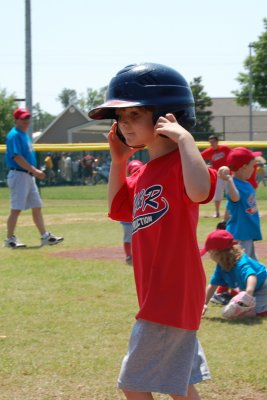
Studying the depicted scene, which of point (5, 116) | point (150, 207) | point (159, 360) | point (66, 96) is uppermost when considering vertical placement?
point (150, 207)

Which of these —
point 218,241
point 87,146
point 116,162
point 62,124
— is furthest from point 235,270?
point 62,124

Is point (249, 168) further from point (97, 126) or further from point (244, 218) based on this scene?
point (97, 126)

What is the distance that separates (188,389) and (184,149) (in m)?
1.03

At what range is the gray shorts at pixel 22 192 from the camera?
1053cm

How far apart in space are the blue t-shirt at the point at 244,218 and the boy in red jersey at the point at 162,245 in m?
3.90

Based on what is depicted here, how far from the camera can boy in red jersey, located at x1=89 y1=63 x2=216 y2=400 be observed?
10.6 feet

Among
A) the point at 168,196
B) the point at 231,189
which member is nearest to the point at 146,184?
the point at 168,196

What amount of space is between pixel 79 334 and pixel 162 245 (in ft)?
8.55

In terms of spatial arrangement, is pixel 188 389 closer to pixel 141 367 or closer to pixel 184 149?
pixel 141 367

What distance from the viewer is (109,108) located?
11.0 ft

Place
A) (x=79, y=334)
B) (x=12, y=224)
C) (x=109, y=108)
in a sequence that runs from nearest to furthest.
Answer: (x=109, y=108), (x=79, y=334), (x=12, y=224)

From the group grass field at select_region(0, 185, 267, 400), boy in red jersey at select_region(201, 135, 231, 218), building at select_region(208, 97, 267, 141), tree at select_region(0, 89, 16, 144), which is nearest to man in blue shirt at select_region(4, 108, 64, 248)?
grass field at select_region(0, 185, 267, 400)

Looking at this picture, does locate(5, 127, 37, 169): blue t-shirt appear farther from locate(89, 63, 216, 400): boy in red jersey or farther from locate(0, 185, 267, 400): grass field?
locate(89, 63, 216, 400): boy in red jersey

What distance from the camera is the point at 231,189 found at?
23.0ft
